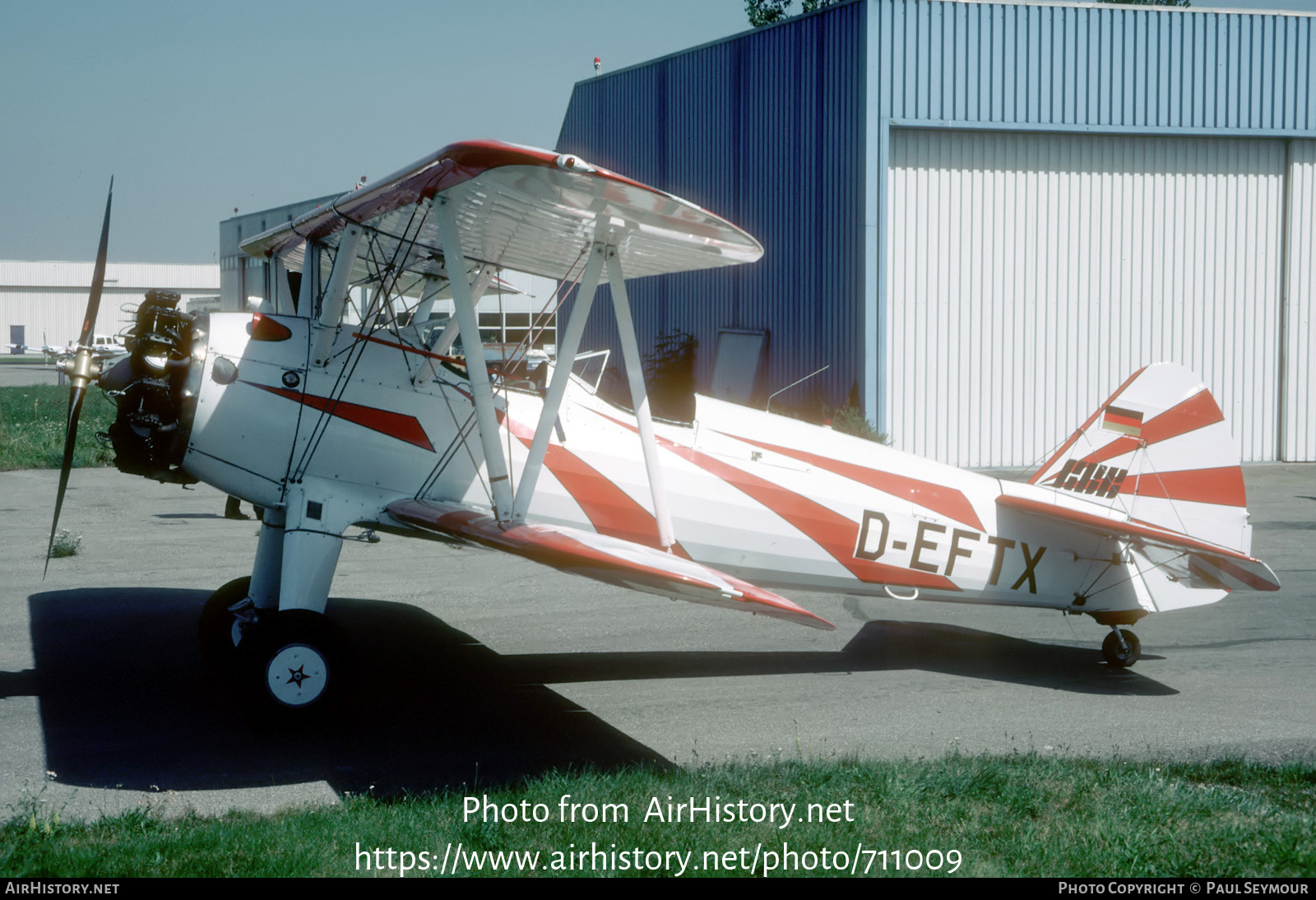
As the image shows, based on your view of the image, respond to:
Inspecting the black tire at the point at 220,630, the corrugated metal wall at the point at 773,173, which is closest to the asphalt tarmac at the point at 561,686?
the black tire at the point at 220,630

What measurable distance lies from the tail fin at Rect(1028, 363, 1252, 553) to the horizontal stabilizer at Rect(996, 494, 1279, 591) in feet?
0.62

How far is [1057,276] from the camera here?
17.4m

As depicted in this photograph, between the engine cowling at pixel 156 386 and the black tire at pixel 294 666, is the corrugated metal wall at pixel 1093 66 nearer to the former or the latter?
the engine cowling at pixel 156 386

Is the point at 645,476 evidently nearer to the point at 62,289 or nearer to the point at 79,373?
the point at 79,373

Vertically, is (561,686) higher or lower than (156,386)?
lower

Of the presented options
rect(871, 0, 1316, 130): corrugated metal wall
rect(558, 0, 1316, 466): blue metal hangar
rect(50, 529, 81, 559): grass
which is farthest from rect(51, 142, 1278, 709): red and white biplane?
rect(871, 0, 1316, 130): corrugated metal wall

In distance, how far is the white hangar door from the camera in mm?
17078

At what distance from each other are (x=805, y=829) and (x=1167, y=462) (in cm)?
419

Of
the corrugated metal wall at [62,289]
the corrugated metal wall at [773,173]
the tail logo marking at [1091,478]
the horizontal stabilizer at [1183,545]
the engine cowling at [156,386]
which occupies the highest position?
the corrugated metal wall at [62,289]

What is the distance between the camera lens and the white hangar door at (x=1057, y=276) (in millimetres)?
17078

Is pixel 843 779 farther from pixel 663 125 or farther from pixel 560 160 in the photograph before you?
pixel 663 125

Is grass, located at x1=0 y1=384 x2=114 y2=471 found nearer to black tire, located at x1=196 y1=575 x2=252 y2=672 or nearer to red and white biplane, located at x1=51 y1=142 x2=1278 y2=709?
black tire, located at x1=196 y1=575 x2=252 y2=672

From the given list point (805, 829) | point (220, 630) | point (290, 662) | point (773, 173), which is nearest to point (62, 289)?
point (773, 173)

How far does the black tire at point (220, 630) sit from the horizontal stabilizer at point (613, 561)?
1.52 metres
